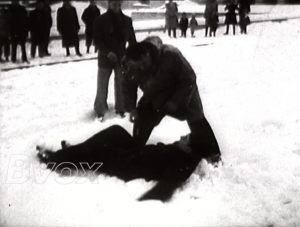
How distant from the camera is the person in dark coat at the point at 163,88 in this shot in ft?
9.23

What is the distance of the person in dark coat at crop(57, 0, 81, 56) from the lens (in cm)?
303

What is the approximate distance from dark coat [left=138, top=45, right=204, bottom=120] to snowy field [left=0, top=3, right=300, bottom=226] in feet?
1.58

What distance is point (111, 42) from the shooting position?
4.29 metres

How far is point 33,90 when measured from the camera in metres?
5.93

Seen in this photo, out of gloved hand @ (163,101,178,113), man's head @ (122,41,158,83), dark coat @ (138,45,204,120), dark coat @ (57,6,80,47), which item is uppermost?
dark coat @ (57,6,80,47)

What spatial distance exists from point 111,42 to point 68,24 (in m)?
0.81

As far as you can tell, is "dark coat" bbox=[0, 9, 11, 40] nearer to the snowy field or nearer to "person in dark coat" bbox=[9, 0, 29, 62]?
"person in dark coat" bbox=[9, 0, 29, 62]

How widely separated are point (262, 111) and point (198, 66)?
1.67 m

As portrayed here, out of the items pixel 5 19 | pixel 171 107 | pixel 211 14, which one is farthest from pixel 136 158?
pixel 5 19

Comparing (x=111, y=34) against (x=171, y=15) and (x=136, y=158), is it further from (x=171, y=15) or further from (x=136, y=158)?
(x=136, y=158)

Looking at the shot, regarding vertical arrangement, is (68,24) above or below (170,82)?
above

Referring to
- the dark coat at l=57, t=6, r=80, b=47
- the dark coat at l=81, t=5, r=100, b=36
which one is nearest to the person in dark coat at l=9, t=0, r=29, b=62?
the dark coat at l=57, t=6, r=80, b=47

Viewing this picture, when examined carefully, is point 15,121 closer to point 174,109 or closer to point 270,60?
point 174,109

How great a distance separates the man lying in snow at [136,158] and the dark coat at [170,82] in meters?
0.35
